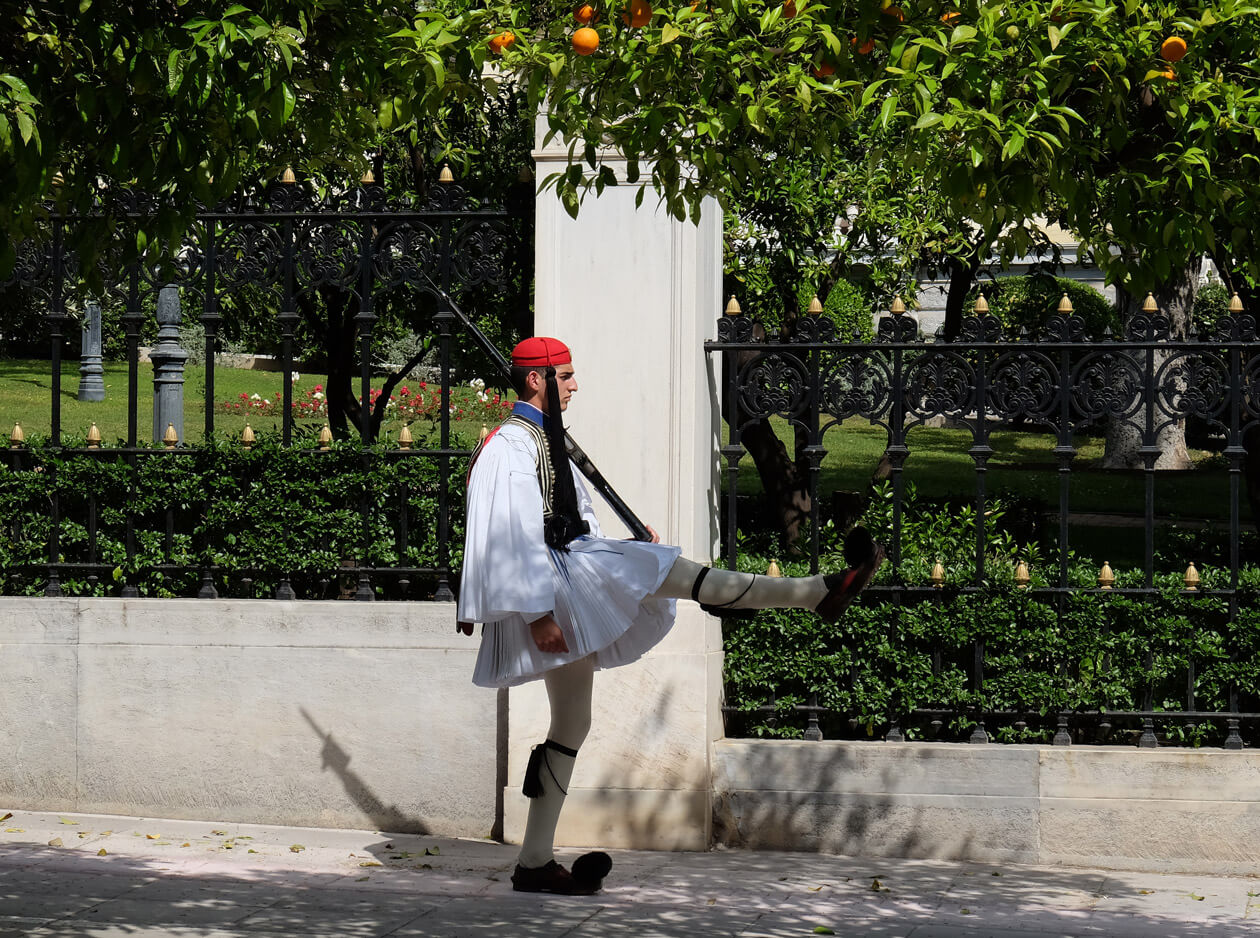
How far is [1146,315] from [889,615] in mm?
1745

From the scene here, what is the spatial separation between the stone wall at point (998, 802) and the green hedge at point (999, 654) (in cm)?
22

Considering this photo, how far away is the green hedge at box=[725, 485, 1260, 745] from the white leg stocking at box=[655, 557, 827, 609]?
153cm

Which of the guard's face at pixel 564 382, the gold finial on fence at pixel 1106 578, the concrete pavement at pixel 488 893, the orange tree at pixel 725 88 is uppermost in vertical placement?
the orange tree at pixel 725 88

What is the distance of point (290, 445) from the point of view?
7.54 m

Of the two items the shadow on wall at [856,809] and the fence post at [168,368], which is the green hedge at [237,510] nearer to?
the fence post at [168,368]

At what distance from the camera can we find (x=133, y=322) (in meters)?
7.60

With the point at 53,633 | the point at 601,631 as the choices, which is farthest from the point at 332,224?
the point at 601,631

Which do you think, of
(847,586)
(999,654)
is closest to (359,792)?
(847,586)

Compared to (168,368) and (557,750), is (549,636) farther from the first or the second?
(168,368)

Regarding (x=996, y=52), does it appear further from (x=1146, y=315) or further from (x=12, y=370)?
(x=12, y=370)

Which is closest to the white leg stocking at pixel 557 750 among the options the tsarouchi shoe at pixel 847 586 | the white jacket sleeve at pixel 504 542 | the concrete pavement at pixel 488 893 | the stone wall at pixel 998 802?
the concrete pavement at pixel 488 893

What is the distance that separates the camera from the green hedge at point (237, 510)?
7.48 m

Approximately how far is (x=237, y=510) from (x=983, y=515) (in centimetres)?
349

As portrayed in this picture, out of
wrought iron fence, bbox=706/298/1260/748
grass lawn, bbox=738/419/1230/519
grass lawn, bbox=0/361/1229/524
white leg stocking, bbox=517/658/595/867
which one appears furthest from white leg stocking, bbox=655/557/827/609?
grass lawn, bbox=738/419/1230/519
